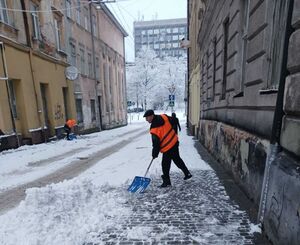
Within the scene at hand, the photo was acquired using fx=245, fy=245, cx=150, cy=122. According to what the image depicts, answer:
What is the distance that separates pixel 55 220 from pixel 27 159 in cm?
578

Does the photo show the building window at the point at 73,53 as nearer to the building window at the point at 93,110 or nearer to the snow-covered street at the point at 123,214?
the building window at the point at 93,110

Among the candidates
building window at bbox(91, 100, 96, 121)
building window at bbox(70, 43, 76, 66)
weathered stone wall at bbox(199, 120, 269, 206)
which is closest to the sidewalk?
weathered stone wall at bbox(199, 120, 269, 206)

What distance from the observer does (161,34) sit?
9325 centimetres

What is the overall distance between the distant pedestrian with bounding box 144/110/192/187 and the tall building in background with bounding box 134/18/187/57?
293 ft

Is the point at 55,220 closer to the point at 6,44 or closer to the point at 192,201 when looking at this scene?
the point at 192,201

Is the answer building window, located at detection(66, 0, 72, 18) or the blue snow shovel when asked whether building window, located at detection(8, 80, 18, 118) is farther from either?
the blue snow shovel

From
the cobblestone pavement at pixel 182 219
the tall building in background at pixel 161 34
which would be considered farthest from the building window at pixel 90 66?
the tall building in background at pixel 161 34

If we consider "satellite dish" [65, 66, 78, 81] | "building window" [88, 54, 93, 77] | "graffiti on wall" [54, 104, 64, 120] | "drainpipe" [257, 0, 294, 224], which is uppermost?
"building window" [88, 54, 93, 77]

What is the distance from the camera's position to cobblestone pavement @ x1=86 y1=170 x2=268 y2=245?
2945 mm

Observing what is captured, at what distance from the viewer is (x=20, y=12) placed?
37.4 ft

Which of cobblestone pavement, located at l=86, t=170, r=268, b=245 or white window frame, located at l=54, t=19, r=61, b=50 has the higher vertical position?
white window frame, located at l=54, t=19, r=61, b=50

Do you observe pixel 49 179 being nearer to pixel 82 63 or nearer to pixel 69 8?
pixel 69 8

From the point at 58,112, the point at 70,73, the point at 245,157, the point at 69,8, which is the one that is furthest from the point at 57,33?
the point at 245,157

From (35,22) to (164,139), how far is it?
11.7m
